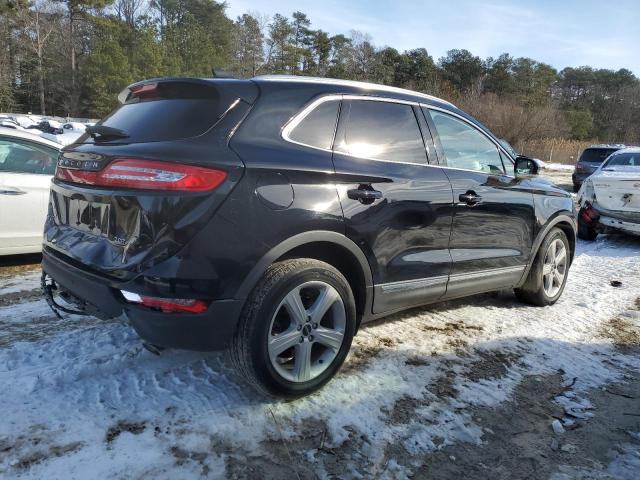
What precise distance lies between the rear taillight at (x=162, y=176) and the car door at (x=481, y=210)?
73.7 inches

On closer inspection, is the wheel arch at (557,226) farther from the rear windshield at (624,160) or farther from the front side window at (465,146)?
the rear windshield at (624,160)

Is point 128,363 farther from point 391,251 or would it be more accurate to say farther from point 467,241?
point 467,241

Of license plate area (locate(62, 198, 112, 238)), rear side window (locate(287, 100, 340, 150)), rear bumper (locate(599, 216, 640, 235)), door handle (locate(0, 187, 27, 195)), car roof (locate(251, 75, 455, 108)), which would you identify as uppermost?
car roof (locate(251, 75, 455, 108))

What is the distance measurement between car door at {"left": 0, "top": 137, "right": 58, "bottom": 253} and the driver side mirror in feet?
15.4

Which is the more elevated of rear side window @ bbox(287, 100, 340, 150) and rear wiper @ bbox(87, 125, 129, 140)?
rear side window @ bbox(287, 100, 340, 150)

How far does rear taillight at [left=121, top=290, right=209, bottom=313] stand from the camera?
7.64ft

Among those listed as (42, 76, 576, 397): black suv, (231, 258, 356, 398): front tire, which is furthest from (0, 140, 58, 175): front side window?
(231, 258, 356, 398): front tire

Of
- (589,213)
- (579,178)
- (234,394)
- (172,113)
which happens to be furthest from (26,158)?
(579,178)

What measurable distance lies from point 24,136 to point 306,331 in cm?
437

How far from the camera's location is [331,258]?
2939mm

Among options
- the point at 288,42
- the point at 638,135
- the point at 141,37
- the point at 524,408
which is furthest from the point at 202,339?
the point at 638,135

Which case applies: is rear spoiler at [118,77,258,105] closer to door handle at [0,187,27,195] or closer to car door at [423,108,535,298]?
car door at [423,108,535,298]

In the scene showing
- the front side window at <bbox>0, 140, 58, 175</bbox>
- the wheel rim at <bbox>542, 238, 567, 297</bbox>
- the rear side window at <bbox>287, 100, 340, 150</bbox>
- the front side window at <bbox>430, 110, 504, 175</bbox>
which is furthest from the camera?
the front side window at <bbox>0, 140, 58, 175</bbox>

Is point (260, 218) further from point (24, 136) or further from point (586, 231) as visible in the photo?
point (586, 231)
